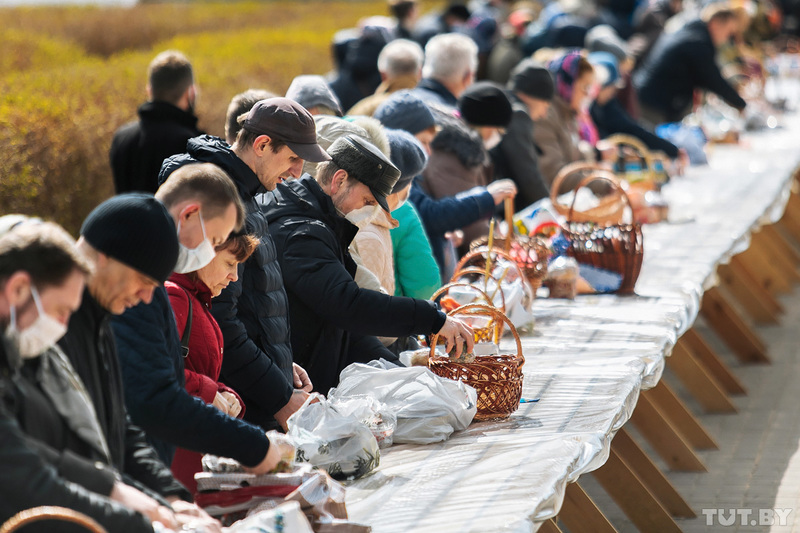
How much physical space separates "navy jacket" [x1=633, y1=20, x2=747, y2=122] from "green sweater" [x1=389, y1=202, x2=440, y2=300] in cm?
585

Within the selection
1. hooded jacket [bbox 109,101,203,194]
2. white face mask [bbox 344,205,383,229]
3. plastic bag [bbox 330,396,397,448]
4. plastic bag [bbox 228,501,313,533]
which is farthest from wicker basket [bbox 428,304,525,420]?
hooded jacket [bbox 109,101,203,194]

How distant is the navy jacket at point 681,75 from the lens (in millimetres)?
9234

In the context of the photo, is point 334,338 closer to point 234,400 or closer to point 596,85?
point 234,400

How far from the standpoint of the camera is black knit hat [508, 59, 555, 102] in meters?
6.34

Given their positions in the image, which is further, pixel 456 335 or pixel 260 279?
pixel 456 335

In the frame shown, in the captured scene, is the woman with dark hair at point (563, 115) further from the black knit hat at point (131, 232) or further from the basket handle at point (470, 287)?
the black knit hat at point (131, 232)

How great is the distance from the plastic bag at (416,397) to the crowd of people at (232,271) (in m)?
0.16

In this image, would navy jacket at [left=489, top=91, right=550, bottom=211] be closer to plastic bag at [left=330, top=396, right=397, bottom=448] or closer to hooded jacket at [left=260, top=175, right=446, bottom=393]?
hooded jacket at [left=260, top=175, right=446, bottom=393]

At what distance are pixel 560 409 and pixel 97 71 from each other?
18.6 ft

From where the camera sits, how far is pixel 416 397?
3.11 metres

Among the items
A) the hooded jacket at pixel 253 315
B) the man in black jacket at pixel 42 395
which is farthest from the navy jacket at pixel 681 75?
the man in black jacket at pixel 42 395

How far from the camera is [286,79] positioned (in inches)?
382

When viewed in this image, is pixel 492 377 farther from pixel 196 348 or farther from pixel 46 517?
pixel 46 517

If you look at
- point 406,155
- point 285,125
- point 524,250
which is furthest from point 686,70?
point 285,125
